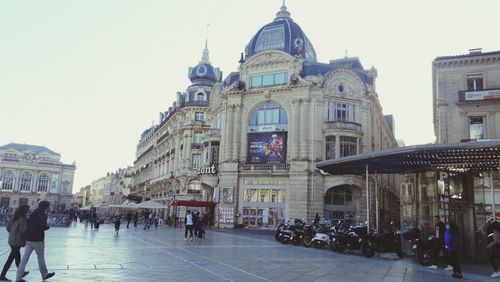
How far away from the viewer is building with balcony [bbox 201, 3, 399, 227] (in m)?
41.1

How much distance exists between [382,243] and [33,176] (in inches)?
4673

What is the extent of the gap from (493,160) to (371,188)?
2380 centimetres

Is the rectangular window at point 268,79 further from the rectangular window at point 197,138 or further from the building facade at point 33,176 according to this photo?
the building facade at point 33,176

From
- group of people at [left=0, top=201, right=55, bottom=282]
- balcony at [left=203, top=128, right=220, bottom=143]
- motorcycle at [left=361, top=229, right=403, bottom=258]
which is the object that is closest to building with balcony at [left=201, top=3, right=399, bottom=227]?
balcony at [left=203, top=128, right=220, bottom=143]

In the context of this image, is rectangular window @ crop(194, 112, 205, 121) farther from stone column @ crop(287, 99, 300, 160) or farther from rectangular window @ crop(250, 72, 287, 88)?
stone column @ crop(287, 99, 300, 160)

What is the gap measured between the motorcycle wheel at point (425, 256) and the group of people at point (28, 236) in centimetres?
1263

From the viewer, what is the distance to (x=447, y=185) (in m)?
19.5

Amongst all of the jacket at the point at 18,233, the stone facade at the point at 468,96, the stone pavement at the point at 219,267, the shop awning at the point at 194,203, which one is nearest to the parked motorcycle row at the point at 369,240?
the stone pavement at the point at 219,267

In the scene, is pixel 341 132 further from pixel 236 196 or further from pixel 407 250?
pixel 407 250

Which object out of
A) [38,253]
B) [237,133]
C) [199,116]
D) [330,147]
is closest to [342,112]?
[330,147]

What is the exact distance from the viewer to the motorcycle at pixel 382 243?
1841 cm

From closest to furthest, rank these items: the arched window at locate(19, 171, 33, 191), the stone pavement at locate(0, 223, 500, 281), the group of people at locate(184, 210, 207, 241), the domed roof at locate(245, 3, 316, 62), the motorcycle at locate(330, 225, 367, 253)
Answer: the stone pavement at locate(0, 223, 500, 281) < the motorcycle at locate(330, 225, 367, 253) < the group of people at locate(184, 210, 207, 241) < the domed roof at locate(245, 3, 316, 62) < the arched window at locate(19, 171, 33, 191)

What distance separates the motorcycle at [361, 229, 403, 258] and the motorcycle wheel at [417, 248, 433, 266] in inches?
102

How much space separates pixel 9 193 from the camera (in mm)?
112750
